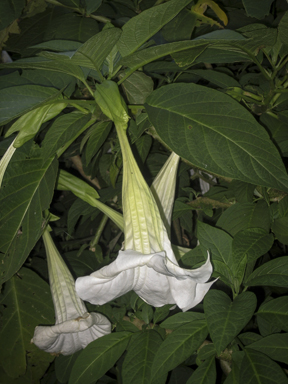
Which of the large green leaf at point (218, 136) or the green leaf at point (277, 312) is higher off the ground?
the large green leaf at point (218, 136)

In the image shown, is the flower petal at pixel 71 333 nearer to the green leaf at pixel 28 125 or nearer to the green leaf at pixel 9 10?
the green leaf at pixel 28 125

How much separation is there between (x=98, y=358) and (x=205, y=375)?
0.88 feet

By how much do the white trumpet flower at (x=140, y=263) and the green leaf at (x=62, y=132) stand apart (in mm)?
81

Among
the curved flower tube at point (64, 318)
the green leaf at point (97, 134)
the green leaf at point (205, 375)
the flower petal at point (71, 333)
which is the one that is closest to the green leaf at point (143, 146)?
the green leaf at point (97, 134)

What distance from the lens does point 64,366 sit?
1.05 m

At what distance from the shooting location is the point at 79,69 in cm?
64

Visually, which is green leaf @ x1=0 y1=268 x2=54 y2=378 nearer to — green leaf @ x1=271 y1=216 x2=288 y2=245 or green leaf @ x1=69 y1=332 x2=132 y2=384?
green leaf @ x1=69 y1=332 x2=132 y2=384

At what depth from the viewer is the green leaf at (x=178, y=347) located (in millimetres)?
696

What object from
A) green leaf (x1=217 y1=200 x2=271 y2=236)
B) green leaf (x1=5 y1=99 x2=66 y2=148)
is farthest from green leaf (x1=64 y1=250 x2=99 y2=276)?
green leaf (x1=5 y1=99 x2=66 y2=148)

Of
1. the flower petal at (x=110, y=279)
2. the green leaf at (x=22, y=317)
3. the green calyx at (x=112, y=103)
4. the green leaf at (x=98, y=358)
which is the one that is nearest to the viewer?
the flower petal at (x=110, y=279)

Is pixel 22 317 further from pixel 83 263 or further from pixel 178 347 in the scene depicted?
pixel 178 347

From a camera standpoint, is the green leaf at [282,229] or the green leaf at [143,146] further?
the green leaf at [143,146]

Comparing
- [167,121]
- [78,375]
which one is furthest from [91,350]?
[167,121]

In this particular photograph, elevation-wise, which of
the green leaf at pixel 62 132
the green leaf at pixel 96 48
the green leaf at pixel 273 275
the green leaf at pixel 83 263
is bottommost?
the green leaf at pixel 83 263
